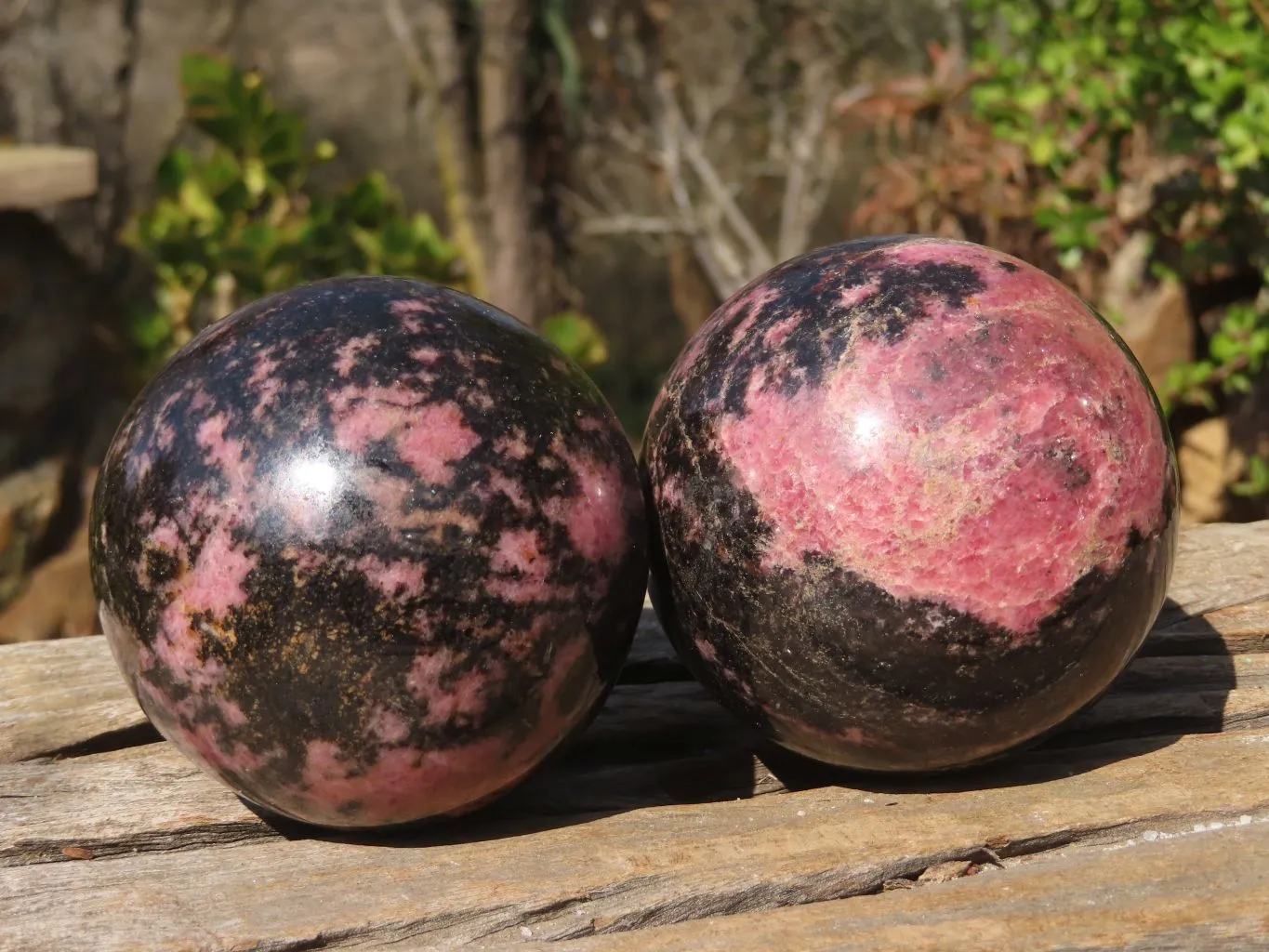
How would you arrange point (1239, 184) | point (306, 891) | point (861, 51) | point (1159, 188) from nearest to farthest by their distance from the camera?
point (306, 891) → point (1239, 184) → point (1159, 188) → point (861, 51)

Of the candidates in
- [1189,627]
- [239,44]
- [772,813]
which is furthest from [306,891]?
[239,44]

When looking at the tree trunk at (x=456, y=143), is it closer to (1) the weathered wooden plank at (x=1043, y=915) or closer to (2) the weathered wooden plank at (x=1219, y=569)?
(2) the weathered wooden plank at (x=1219, y=569)

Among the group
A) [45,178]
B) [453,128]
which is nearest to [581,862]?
[45,178]

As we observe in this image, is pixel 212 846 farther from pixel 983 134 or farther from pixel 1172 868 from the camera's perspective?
pixel 983 134

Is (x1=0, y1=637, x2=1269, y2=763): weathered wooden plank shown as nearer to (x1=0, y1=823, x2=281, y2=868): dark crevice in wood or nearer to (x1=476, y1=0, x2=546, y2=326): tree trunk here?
(x1=0, y1=823, x2=281, y2=868): dark crevice in wood

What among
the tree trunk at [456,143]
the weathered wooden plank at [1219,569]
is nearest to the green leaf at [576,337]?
the tree trunk at [456,143]

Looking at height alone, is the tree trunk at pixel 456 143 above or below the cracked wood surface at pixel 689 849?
above
